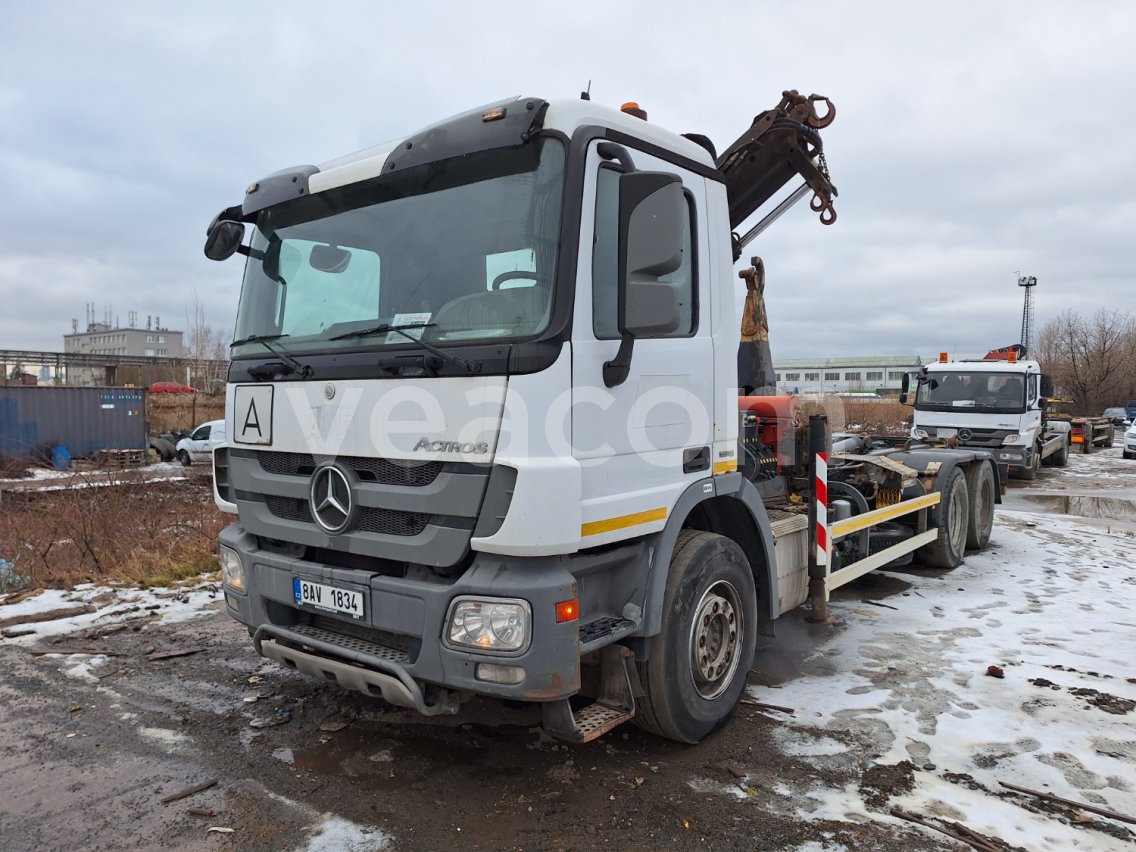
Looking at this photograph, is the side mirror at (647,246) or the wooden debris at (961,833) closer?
the wooden debris at (961,833)

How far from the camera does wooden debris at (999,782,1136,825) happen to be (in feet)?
10.2

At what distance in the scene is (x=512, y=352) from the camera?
2855mm

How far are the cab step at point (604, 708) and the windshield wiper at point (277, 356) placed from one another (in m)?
1.85

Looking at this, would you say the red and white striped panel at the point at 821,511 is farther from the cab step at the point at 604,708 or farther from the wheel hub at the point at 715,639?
the cab step at the point at 604,708

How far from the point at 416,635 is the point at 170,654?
3.04m

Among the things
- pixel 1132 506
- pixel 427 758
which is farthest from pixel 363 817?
pixel 1132 506

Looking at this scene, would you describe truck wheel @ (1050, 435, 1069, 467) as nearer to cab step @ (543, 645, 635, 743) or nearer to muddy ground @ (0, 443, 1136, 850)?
muddy ground @ (0, 443, 1136, 850)

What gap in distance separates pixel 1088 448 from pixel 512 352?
1160 inches

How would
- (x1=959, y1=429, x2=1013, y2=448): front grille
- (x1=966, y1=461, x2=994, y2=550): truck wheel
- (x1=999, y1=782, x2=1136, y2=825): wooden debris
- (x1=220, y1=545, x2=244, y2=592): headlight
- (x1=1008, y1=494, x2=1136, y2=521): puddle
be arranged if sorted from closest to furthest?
1. (x1=999, y1=782, x2=1136, y2=825): wooden debris
2. (x1=220, y1=545, x2=244, y2=592): headlight
3. (x1=966, y1=461, x2=994, y2=550): truck wheel
4. (x1=1008, y1=494, x2=1136, y2=521): puddle
5. (x1=959, y1=429, x2=1013, y2=448): front grille

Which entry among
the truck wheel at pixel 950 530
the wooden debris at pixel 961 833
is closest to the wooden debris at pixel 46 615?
the wooden debris at pixel 961 833

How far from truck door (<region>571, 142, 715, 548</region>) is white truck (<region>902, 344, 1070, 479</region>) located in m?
12.4

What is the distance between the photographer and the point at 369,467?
10.6 feet

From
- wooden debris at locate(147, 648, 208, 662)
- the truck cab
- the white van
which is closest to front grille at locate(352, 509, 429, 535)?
wooden debris at locate(147, 648, 208, 662)

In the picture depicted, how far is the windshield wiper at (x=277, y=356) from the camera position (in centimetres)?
347
